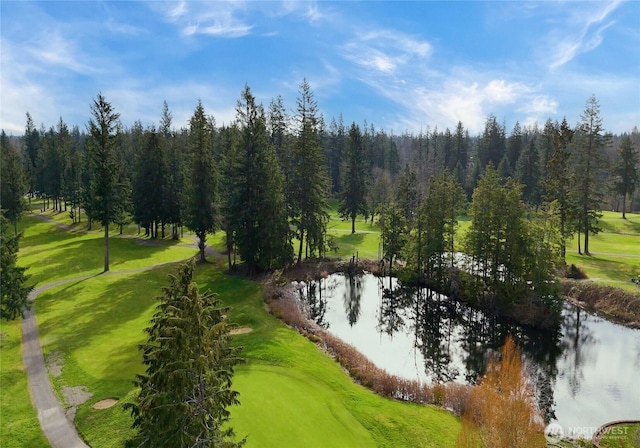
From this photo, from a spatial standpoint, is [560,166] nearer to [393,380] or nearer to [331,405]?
[393,380]

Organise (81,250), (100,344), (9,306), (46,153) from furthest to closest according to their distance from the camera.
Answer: (46,153) < (81,250) < (100,344) < (9,306)

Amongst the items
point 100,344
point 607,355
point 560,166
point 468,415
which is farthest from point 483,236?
point 100,344

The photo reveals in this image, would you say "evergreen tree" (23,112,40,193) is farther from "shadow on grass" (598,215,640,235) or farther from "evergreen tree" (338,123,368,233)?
"shadow on grass" (598,215,640,235)

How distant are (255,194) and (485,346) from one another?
28.0m

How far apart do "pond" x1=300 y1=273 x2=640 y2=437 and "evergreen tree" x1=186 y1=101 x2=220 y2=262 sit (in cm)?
1542

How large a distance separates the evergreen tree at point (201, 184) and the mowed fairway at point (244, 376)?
811 cm

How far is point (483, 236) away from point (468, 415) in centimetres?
2353

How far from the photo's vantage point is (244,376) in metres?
22.9

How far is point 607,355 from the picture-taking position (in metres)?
31.5

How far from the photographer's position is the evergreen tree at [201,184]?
167ft

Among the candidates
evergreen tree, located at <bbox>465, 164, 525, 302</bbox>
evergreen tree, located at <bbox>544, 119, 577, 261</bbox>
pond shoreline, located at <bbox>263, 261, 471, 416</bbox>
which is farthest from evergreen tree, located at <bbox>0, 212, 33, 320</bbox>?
evergreen tree, located at <bbox>544, 119, 577, 261</bbox>

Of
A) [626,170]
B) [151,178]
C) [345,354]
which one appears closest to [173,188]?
[151,178]

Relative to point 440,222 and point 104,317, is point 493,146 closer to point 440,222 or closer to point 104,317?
Answer: point 440,222

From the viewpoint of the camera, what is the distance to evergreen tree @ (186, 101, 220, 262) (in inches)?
2000
